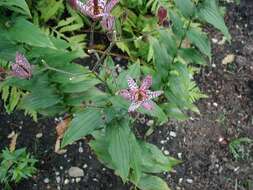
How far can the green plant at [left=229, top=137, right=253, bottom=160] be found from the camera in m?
2.36

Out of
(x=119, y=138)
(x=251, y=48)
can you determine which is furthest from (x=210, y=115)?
(x=119, y=138)

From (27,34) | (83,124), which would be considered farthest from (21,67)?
(83,124)

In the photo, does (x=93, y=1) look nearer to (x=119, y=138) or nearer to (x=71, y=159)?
(x=119, y=138)

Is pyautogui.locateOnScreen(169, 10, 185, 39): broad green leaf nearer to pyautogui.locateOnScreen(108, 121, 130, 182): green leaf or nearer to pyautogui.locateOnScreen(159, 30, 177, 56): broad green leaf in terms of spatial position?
pyautogui.locateOnScreen(159, 30, 177, 56): broad green leaf

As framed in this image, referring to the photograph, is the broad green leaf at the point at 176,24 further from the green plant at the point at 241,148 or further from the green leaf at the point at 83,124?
the green plant at the point at 241,148

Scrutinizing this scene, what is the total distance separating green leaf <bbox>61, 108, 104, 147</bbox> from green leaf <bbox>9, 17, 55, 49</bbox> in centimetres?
25

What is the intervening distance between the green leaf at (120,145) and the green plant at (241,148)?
3.05ft

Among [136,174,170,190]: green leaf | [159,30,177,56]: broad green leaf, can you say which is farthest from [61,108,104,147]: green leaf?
[136,174,170,190]: green leaf

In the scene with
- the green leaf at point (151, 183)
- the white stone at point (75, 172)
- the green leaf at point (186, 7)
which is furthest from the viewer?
the white stone at point (75, 172)

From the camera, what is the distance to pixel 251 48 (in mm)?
2709

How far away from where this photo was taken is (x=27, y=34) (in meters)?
1.46

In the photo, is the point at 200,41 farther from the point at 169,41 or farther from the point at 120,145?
the point at 120,145

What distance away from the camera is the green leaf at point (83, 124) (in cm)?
157

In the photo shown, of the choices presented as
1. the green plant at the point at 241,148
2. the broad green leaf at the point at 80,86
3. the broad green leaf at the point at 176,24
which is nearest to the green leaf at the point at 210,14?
the broad green leaf at the point at 176,24
